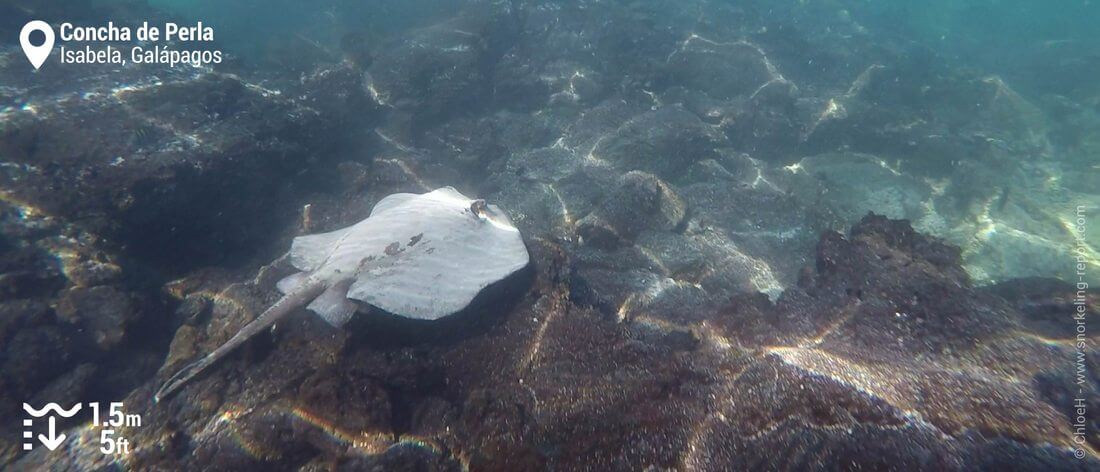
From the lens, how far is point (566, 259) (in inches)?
227

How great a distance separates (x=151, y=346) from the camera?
595cm

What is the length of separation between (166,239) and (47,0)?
13146 mm

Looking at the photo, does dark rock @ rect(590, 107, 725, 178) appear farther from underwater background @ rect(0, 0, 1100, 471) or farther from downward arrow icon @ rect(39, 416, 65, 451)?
downward arrow icon @ rect(39, 416, 65, 451)

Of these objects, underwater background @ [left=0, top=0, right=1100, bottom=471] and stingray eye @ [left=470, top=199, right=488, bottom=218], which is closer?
underwater background @ [left=0, top=0, right=1100, bottom=471]

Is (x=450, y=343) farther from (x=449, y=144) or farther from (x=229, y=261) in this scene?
(x=449, y=144)

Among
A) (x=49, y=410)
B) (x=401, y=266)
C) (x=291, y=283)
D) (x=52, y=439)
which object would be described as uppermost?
(x=401, y=266)

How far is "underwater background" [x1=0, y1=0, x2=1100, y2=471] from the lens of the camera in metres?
3.31

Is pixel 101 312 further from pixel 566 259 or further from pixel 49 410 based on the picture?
pixel 566 259

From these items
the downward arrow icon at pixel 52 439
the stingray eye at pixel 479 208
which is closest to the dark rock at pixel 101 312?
the downward arrow icon at pixel 52 439

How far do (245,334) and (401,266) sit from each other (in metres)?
1.51

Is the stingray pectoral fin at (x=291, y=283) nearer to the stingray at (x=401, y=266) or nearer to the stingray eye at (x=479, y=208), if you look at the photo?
the stingray at (x=401, y=266)

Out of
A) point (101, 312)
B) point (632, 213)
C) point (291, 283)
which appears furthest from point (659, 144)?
point (101, 312)

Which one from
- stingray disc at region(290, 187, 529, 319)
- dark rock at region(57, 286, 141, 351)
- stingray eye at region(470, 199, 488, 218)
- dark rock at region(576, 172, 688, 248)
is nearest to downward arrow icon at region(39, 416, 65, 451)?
dark rock at region(57, 286, 141, 351)

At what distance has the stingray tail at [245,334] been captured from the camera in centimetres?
410
